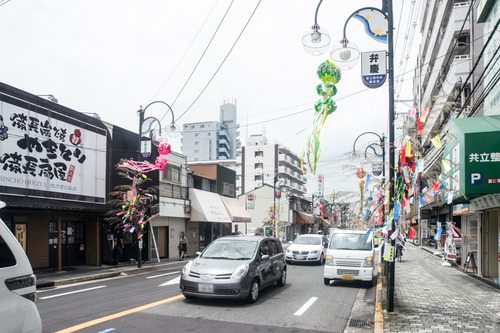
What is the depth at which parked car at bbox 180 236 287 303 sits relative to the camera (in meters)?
9.27

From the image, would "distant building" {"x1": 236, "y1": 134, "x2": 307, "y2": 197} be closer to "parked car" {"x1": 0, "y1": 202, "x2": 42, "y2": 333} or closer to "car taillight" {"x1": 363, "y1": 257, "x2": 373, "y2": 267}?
"car taillight" {"x1": 363, "y1": 257, "x2": 373, "y2": 267}

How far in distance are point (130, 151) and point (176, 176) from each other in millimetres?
5823

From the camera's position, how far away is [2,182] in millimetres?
14477

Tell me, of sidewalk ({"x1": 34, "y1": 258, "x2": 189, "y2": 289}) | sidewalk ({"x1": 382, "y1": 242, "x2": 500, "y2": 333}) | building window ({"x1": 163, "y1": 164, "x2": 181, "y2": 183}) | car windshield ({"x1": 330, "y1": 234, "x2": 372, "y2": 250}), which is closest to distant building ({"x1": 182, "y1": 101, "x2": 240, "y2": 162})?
building window ({"x1": 163, "y1": 164, "x2": 181, "y2": 183})

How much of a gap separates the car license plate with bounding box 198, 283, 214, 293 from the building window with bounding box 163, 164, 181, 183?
17727mm

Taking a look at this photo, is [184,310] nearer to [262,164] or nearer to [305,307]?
[305,307]

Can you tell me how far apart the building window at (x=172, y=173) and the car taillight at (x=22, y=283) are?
2235cm

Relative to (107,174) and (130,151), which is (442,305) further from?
(130,151)

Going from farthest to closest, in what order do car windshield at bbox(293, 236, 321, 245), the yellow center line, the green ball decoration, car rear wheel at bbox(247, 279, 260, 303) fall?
car windshield at bbox(293, 236, 321, 245) < car rear wheel at bbox(247, 279, 260, 303) < the green ball decoration < the yellow center line

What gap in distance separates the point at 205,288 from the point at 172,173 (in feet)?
61.7

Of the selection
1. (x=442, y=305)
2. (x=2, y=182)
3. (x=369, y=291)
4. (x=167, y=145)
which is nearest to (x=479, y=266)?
(x=369, y=291)

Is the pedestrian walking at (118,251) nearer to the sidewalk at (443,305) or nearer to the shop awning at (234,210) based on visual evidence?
the sidewalk at (443,305)

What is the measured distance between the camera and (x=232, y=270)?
9.52 meters

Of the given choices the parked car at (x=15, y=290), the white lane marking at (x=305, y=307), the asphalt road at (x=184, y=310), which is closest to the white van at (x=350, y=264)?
the asphalt road at (x=184, y=310)
